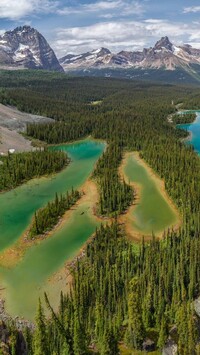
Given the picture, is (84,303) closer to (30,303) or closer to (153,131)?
(30,303)

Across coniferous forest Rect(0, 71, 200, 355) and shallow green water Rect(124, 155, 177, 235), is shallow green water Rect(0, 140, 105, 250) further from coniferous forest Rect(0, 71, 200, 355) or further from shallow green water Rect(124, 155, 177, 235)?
shallow green water Rect(124, 155, 177, 235)

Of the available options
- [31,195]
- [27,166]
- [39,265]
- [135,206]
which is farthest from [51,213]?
[27,166]

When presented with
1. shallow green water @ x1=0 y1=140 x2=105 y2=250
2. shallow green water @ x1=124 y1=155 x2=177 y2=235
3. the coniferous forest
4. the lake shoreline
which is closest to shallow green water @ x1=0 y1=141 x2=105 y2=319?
shallow green water @ x1=0 y1=140 x2=105 y2=250

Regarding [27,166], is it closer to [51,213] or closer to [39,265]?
[51,213]

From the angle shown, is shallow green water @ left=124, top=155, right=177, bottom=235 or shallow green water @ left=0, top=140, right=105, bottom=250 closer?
shallow green water @ left=124, top=155, right=177, bottom=235

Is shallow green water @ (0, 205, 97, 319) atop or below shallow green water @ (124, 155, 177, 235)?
below

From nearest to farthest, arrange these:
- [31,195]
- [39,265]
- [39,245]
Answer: [39,265]
[39,245]
[31,195]
